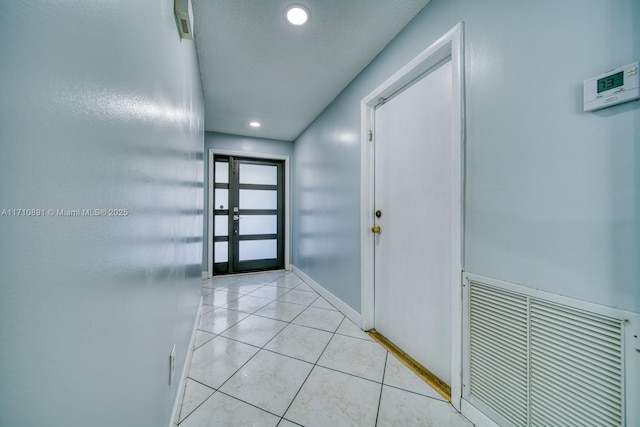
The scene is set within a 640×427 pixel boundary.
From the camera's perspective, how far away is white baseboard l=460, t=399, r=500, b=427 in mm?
1073

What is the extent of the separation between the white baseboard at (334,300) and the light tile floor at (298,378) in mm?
67

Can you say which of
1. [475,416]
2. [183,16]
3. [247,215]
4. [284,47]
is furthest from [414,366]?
[247,215]

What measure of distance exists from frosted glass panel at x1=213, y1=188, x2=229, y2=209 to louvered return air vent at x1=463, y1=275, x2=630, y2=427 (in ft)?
11.9

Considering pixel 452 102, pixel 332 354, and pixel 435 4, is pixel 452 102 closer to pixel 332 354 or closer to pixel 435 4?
pixel 435 4

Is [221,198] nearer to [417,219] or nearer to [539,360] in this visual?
[417,219]

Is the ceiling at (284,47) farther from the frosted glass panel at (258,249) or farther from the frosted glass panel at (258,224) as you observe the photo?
the frosted glass panel at (258,249)

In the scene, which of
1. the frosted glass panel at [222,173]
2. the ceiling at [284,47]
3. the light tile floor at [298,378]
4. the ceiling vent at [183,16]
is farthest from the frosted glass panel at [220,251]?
A: the ceiling vent at [183,16]

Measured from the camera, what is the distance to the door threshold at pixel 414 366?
1331mm

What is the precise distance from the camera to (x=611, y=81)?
75cm

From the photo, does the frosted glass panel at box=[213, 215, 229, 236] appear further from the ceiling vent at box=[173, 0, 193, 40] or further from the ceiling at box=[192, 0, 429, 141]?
the ceiling vent at box=[173, 0, 193, 40]

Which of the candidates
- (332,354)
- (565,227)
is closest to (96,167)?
(565,227)

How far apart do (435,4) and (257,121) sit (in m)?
2.51

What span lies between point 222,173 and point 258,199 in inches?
28.8

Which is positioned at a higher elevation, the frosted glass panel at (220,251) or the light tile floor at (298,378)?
the frosted glass panel at (220,251)
